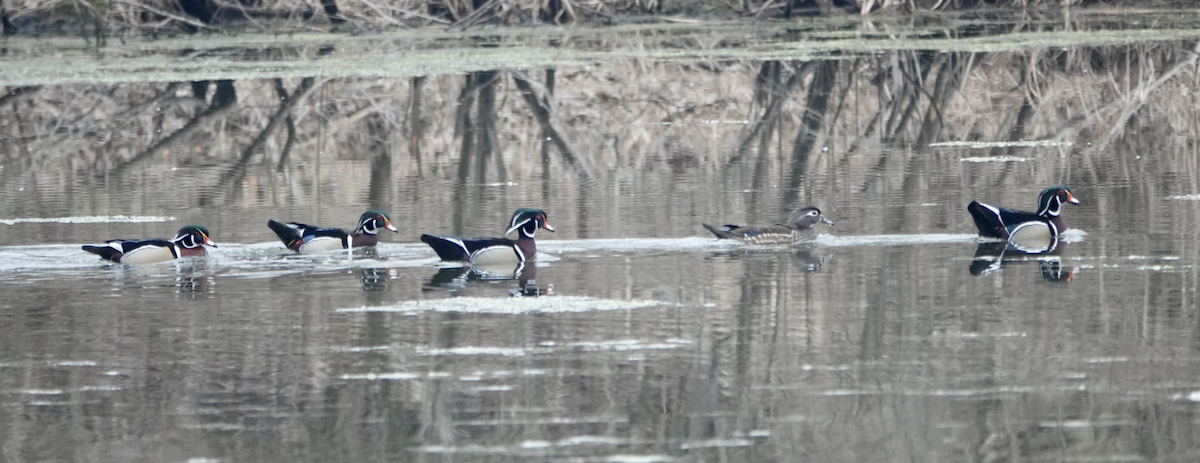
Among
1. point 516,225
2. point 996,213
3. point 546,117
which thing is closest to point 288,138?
point 546,117

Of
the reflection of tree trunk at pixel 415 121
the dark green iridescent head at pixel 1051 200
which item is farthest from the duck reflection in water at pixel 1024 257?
the reflection of tree trunk at pixel 415 121

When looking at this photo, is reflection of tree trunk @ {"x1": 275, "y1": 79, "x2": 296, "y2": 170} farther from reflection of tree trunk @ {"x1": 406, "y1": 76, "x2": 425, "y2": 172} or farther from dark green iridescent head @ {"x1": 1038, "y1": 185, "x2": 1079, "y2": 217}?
dark green iridescent head @ {"x1": 1038, "y1": 185, "x2": 1079, "y2": 217}

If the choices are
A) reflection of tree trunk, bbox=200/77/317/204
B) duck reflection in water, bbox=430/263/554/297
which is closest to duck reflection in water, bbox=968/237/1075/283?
duck reflection in water, bbox=430/263/554/297

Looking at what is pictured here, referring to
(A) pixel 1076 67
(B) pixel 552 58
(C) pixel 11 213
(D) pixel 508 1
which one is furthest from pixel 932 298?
(D) pixel 508 1

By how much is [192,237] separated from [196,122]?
750 cm

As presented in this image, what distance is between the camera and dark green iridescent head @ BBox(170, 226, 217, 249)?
907cm

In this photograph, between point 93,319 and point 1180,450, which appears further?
point 93,319

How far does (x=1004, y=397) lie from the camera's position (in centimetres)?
549

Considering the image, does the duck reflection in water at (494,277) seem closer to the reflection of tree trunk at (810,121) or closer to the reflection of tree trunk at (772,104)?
the reflection of tree trunk at (810,121)

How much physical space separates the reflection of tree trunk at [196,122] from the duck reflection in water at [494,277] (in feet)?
17.1

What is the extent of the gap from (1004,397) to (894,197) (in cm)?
518

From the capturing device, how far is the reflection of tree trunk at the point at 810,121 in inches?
446

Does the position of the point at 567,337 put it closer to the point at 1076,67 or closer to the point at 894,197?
the point at 894,197

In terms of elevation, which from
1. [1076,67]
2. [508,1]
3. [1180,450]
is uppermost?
[508,1]
